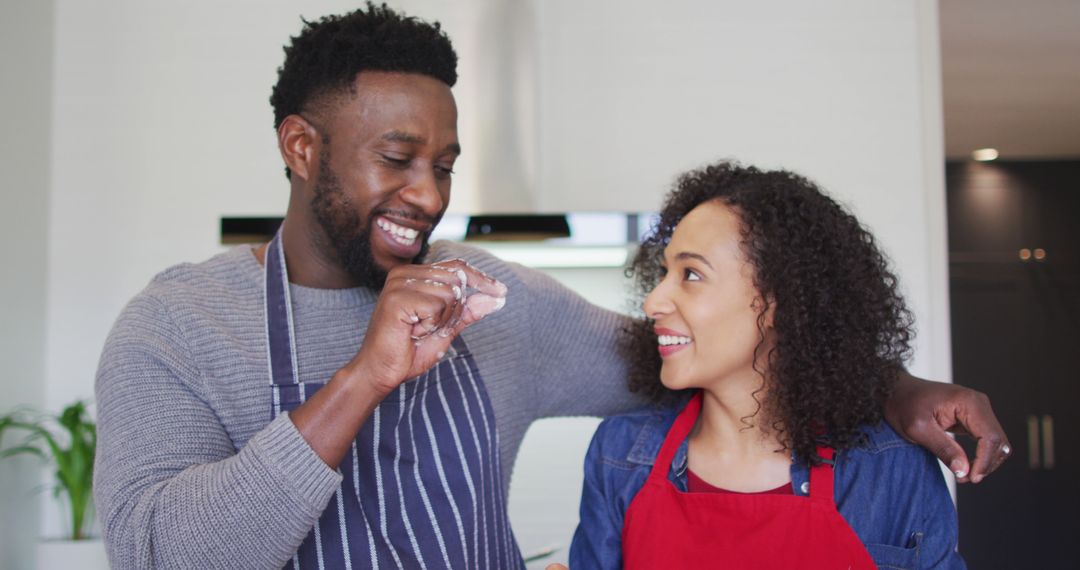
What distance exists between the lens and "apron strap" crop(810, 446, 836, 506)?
47.4 inches

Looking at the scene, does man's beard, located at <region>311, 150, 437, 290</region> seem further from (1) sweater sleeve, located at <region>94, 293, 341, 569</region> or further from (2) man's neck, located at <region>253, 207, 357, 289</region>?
(1) sweater sleeve, located at <region>94, 293, 341, 569</region>

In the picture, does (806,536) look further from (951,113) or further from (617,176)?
(951,113)


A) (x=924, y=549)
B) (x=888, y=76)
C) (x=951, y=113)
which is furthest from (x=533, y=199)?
(x=951, y=113)

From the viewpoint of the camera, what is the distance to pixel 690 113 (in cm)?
267

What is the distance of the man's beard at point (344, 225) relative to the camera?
1126 mm

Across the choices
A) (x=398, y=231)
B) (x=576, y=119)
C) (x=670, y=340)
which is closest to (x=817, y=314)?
(x=670, y=340)

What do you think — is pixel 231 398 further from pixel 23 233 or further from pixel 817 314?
pixel 23 233

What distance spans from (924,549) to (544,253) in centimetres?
137

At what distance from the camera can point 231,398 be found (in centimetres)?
106

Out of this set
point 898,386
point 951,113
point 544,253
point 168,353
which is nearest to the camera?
point 168,353

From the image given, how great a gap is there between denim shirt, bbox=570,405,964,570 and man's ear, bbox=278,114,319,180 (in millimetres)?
609

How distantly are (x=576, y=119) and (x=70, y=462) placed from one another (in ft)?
5.48

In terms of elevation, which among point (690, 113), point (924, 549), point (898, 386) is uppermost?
point (690, 113)

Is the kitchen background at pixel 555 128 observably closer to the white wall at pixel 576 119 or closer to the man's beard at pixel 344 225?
the white wall at pixel 576 119
